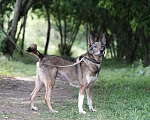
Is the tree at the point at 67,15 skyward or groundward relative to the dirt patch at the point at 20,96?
skyward

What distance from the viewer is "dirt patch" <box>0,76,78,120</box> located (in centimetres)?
679

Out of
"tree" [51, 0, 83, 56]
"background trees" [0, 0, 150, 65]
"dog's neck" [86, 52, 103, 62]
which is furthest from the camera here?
"tree" [51, 0, 83, 56]

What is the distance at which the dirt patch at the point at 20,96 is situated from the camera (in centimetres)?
679

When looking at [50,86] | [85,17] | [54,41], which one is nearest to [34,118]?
[50,86]

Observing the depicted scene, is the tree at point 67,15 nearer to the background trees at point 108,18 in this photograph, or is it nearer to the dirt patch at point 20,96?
the background trees at point 108,18

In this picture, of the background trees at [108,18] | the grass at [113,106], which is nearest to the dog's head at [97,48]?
the grass at [113,106]

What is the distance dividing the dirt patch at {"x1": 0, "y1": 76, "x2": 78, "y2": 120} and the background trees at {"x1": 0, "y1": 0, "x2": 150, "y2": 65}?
372 cm

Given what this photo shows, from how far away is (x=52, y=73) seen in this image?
7.53 m

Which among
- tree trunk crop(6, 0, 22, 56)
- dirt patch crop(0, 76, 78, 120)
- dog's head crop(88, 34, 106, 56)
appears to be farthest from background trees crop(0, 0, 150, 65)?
dog's head crop(88, 34, 106, 56)

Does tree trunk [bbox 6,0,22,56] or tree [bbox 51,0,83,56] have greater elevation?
tree [bbox 51,0,83,56]

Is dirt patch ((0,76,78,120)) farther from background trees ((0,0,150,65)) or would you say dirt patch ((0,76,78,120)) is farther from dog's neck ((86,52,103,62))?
background trees ((0,0,150,65))

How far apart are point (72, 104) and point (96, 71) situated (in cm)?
121

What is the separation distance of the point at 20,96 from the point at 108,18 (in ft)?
65.2

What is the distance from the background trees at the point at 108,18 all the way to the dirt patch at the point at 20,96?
3719 mm
